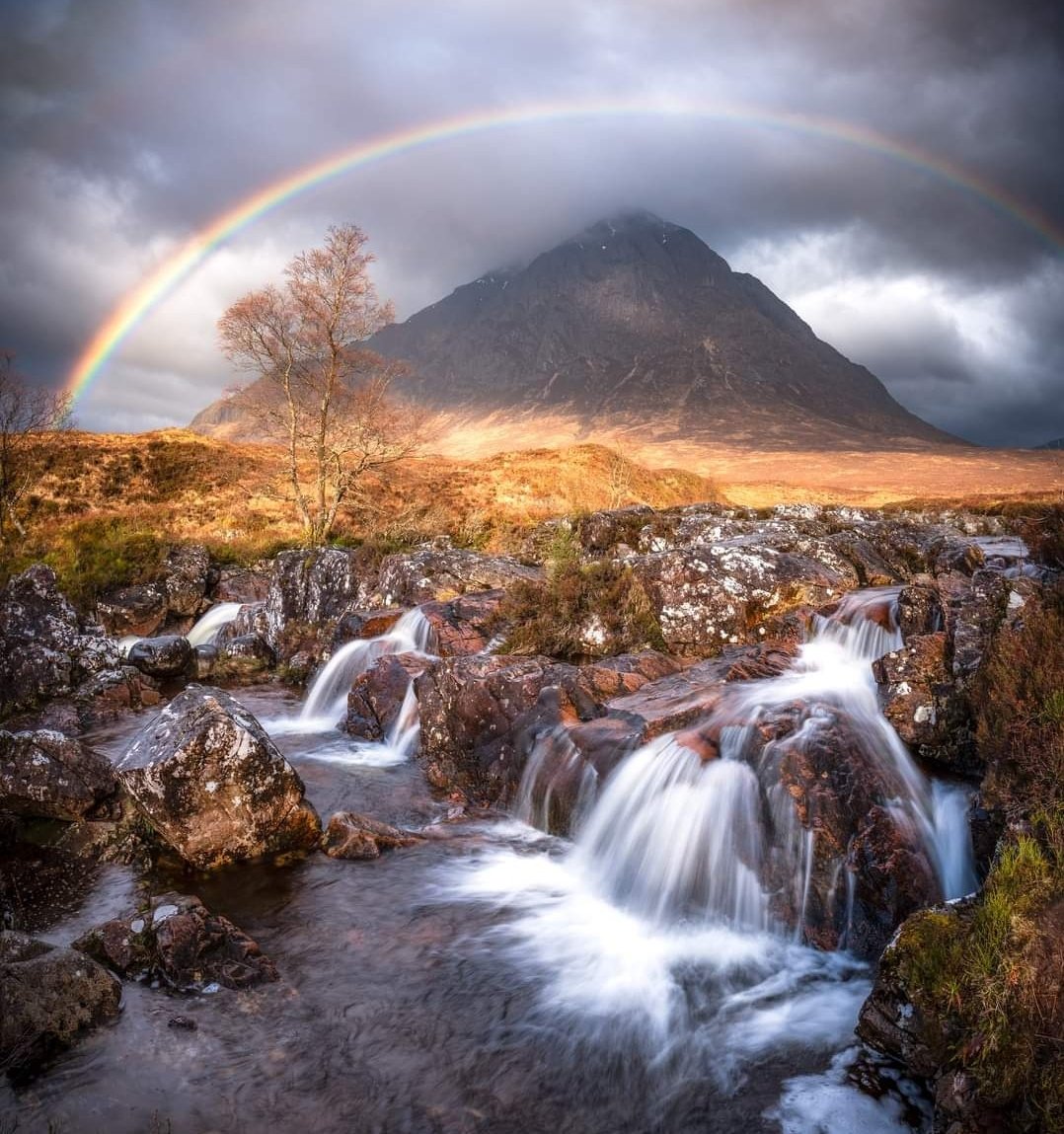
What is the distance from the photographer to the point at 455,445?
176m

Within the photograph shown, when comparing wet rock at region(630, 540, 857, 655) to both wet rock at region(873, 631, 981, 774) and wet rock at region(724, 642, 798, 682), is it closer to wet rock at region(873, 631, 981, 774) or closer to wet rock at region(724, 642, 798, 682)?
wet rock at region(724, 642, 798, 682)

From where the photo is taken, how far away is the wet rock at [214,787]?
7.41 metres

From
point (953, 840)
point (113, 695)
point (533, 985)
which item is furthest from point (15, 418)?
point (953, 840)

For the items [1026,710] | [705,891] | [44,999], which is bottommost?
[705,891]

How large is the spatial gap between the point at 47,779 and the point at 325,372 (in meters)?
22.3

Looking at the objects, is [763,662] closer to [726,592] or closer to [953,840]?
[726,592]

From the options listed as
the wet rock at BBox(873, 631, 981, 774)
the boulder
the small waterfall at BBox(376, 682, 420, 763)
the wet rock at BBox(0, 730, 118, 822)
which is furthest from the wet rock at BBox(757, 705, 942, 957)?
the boulder

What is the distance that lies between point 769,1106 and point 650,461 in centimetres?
11228

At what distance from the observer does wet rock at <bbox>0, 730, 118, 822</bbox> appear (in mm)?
7699

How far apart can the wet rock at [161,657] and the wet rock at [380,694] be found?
17.7 ft

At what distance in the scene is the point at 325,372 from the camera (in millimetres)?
27250

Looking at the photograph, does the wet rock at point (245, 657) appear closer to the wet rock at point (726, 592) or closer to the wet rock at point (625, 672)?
the wet rock at point (625, 672)

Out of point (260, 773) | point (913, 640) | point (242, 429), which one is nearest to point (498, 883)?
point (260, 773)

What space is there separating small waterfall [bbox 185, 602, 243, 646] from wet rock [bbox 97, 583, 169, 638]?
1130 mm
